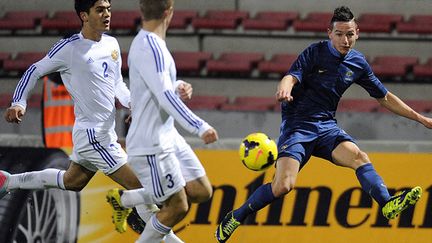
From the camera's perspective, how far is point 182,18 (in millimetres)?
13844

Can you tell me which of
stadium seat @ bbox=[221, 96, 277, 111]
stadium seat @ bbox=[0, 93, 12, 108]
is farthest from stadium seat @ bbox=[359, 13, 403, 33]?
stadium seat @ bbox=[0, 93, 12, 108]

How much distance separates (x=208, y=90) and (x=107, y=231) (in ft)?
20.6

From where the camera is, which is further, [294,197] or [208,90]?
[208,90]

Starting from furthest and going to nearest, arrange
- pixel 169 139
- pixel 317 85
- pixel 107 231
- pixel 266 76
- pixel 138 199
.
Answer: pixel 266 76
pixel 107 231
pixel 317 85
pixel 138 199
pixel 169 139

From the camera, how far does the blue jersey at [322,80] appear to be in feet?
20.9

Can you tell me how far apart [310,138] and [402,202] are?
2.66 ft

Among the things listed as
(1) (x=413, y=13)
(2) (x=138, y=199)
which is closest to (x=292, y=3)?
(1) (x=413, y=13)

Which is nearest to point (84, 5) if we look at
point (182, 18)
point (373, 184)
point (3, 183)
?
point (3, 183)

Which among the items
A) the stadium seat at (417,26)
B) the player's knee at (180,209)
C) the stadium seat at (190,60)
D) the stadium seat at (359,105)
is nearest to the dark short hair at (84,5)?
the player's knee at (180,209)

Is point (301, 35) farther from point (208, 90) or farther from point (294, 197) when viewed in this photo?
point (294, 197)

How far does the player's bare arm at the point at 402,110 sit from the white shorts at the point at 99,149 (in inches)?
79.6

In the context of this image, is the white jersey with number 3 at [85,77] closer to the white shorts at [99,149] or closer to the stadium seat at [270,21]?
the white shorts at [99,149]

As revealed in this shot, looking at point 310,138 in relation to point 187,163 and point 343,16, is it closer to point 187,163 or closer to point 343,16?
point 343,16

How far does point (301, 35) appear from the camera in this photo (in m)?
13.7
